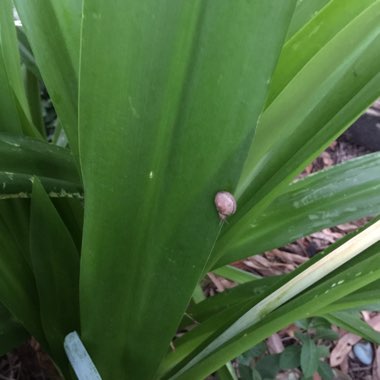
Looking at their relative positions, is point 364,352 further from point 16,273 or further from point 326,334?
point 16,273

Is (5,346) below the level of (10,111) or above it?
below

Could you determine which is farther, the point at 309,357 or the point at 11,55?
the point at 309,357

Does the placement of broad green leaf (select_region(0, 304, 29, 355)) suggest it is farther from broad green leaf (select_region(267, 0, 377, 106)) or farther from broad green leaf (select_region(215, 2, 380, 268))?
broad green leaf (select_region(267, 0, 377, 106))

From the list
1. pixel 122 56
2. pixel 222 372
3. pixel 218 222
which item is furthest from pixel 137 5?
pixel 222 372

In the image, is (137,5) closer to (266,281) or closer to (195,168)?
(195,168)

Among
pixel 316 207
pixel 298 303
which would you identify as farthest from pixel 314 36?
pixel 316 207

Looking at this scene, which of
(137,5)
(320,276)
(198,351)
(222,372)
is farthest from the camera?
(222,372)

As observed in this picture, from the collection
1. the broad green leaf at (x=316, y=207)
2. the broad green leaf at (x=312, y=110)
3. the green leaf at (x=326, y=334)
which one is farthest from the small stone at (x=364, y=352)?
the broad green leaf at (x=312, y=110)
